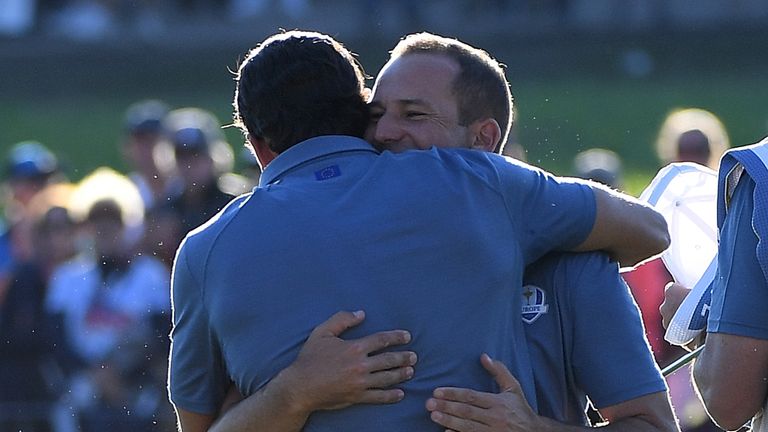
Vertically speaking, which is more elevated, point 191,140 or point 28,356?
point 191,140

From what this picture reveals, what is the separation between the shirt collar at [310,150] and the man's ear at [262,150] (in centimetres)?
5

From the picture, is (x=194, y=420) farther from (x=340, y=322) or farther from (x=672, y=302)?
(x=672, y=302)

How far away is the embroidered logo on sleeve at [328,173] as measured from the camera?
3.34 metres

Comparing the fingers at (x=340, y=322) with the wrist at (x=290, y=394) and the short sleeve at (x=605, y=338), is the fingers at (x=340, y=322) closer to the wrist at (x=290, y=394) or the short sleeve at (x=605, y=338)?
the wrist at (x=290, y=394)

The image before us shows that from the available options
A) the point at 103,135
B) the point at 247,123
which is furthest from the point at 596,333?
the point at 103,135

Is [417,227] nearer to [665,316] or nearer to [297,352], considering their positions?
[297,352]

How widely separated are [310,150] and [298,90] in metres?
0.13

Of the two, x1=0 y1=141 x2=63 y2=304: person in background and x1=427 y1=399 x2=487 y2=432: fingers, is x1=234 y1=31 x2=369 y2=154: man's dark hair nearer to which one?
x1=427 y1=399 x2=487 y2=432: fingers

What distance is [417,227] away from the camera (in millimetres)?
3238

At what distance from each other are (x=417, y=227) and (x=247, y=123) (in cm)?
48

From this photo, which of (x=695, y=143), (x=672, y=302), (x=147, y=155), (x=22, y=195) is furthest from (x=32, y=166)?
(x=672, y=302)


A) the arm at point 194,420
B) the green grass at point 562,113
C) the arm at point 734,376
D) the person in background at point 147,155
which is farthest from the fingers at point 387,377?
the green grass at point 562,113

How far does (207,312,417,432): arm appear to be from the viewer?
3.23 m

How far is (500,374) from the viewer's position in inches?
128
